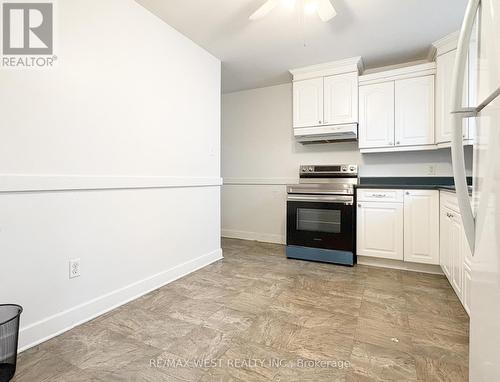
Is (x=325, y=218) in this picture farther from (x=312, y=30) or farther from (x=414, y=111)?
(x=312, y=30)

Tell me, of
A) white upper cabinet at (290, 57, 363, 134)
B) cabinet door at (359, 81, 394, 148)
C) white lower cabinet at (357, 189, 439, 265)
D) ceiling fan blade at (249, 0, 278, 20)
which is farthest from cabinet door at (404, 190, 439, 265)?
ceiling fan blade at (249, 0, 278, 20)

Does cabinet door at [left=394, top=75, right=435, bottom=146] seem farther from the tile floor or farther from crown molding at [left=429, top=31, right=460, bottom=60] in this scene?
the tile floor

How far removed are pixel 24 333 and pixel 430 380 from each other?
2122 millimetres

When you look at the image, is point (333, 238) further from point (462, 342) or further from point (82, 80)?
point (82, 80)

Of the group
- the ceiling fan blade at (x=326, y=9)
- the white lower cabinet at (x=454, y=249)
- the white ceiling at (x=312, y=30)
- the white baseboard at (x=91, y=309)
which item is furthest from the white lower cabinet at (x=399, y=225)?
the white baseboard at (x=91, y=309)

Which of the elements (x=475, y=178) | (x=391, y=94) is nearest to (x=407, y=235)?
(x=391, y=94)

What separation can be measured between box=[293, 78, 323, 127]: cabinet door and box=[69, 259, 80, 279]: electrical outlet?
277 centimetres

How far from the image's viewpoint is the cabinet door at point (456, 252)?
6.34ft

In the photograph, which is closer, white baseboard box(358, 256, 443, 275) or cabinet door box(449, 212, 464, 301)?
cabinet door box(449, 212, 464, 301)

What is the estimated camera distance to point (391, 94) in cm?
307

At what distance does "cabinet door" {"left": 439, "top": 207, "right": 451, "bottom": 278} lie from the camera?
2.32 metres

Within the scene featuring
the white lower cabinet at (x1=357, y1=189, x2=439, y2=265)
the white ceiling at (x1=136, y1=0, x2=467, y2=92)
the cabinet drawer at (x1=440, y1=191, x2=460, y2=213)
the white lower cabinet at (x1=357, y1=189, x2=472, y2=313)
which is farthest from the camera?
the white lower cabinet at (x1=357, y1=189, x2=439, y2=265)

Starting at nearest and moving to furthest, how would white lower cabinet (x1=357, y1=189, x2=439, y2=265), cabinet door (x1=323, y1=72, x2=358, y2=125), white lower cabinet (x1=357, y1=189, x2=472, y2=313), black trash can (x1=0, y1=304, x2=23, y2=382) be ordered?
black trash can (x1=0, y1=304, x2=23, y2=382) < white lower cabinet (x1=357, y1=189, x2=472, y2=313) < white lower cabinet (x1=357, y1=189, x2=439, y2=265) < cabinet door (x1=323, y1=72, x2=358, y2=125)

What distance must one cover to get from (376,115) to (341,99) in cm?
44
